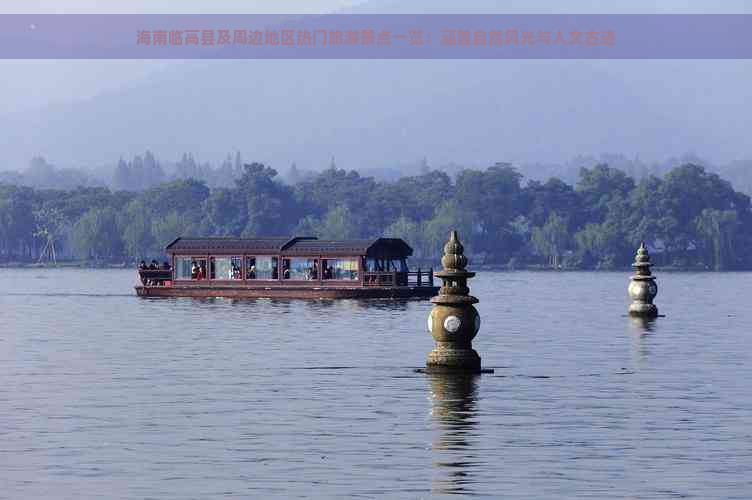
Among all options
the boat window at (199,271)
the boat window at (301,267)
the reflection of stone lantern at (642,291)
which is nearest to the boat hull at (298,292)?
the boat window at (199,271)

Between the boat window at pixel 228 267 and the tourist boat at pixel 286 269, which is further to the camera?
the boat window at pixel 228 267

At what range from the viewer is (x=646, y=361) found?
49094 millimetres

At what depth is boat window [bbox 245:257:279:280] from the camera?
11344cm

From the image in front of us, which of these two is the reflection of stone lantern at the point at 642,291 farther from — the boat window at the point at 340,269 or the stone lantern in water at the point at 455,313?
the boat window at the point at 340,269

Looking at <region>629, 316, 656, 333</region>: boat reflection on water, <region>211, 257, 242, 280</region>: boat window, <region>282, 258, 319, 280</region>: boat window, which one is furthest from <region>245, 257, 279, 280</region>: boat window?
<region>629, 316, 656, 333</region>: boat reflection on water

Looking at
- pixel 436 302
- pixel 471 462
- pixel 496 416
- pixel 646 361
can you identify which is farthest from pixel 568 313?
pixel 471 462

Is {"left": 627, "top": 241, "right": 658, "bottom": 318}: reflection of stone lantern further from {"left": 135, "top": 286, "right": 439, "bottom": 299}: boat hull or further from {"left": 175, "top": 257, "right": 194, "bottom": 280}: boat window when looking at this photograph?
{"left": 175, "top": 257, "right": 194, "bottom": 280}: boat window

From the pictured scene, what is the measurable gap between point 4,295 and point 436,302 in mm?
94036

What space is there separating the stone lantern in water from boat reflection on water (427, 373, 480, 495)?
413 millimetres

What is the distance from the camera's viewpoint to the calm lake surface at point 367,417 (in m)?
24.2

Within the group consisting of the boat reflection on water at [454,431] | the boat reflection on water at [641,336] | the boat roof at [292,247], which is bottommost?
the boat reflection on water at [454,431]

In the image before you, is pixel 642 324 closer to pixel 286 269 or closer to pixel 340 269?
pixel 340 269

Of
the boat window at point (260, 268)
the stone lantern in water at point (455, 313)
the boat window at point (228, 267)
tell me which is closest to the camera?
the stone lantern in water at point (455, 313)

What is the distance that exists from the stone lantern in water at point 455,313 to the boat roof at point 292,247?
69.2m
